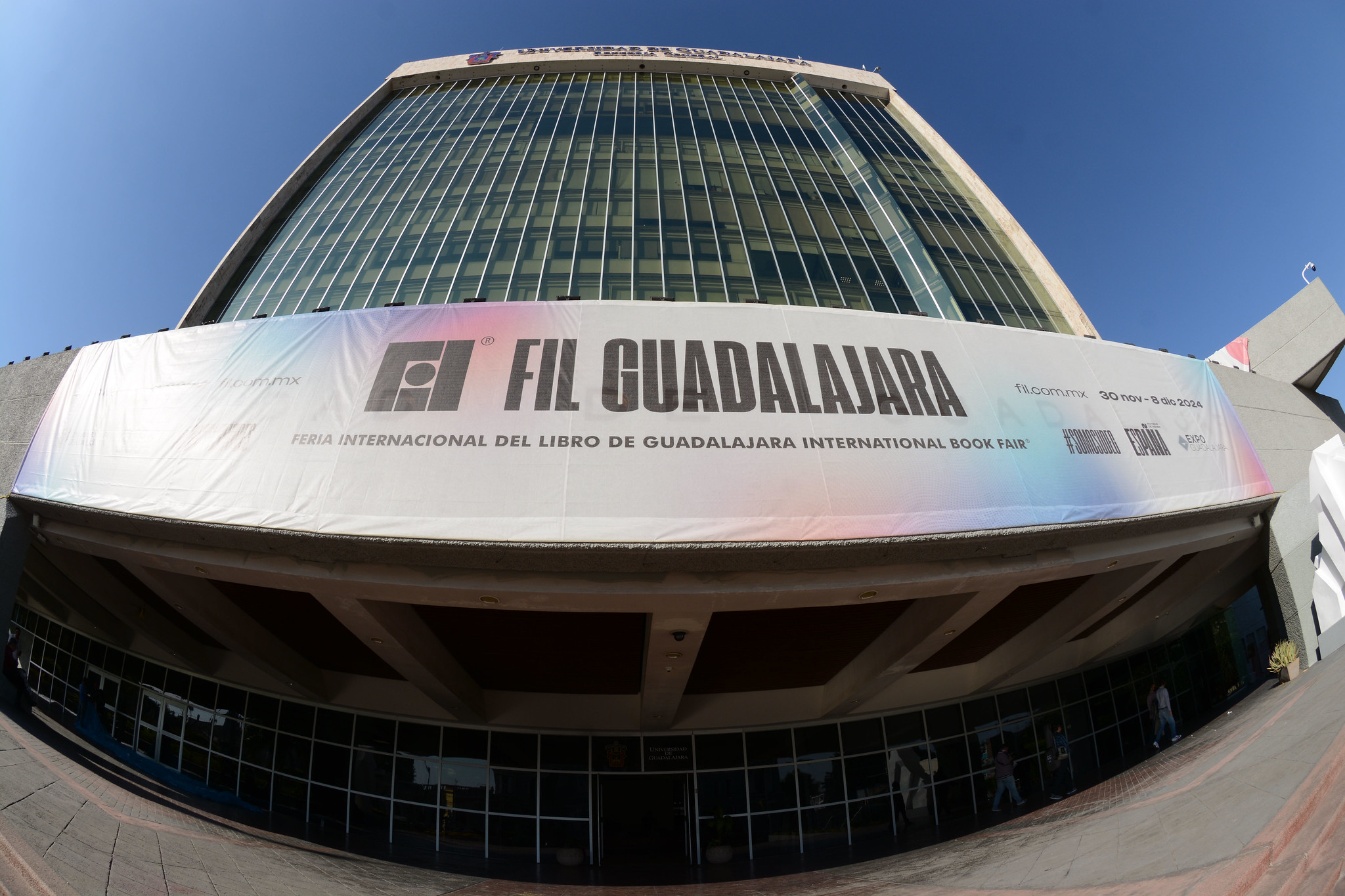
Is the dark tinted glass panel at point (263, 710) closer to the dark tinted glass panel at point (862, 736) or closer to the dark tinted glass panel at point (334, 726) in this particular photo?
the dark tinted glass panel at point (334, 726)

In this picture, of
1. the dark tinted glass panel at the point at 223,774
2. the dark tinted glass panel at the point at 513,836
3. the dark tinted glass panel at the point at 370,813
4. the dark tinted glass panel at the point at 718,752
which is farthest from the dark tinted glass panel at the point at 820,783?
the dark tinted glass panel at the point at 223,774

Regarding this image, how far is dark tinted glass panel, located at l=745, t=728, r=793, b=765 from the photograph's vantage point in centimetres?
1163

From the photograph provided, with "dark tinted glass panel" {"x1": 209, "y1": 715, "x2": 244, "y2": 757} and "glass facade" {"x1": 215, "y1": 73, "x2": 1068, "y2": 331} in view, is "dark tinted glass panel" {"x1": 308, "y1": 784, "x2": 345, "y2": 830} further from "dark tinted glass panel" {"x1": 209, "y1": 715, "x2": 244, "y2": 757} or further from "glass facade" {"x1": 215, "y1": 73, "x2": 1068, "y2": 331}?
"glass facade" {"x1": 215, "y1": 73, "x2": 1068, "y2": 331}

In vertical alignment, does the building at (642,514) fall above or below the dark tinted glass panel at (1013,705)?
above

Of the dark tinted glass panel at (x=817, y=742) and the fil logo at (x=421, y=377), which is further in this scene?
the dark tinted glass panel at (x=817, y=742)

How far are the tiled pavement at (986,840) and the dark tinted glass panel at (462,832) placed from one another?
1654 mm

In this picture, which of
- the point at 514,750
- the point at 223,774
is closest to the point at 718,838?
the point at 514,750

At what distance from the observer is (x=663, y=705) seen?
34.1 feet

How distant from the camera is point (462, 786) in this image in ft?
36.7

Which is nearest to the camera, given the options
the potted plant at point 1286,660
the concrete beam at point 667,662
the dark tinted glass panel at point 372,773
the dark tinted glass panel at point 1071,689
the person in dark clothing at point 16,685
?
the concrete beam at point 667,662

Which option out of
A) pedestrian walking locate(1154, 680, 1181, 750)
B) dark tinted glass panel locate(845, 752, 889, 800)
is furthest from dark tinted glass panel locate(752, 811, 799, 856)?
pedestrian walking locate(1154, 680, 1181, 750)

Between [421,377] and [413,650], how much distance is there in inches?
176

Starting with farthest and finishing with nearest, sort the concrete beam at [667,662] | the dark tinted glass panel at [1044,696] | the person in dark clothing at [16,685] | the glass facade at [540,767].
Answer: the dark tinted glass panel at [1044,696] → the glass facade at [540,767] → the person in dark clothing at [16,685] → the concrete beam at [667,662]

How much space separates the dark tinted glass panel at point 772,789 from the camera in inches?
450
